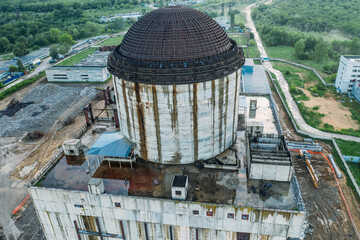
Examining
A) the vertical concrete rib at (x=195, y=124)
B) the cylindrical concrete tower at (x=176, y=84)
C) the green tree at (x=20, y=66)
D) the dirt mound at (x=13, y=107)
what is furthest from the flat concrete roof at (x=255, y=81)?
the green tree at (x=20, y=66)

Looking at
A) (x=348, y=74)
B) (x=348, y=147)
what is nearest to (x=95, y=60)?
(x=348, y=74)

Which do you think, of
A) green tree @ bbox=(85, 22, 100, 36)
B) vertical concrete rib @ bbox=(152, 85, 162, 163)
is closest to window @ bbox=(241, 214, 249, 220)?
vertical concrete rib @ bbox=(152, 85, 162, 163)

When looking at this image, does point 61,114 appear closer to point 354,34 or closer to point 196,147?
point 196,147

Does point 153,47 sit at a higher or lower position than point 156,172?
higher

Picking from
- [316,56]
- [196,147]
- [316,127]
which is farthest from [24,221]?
[316,56]

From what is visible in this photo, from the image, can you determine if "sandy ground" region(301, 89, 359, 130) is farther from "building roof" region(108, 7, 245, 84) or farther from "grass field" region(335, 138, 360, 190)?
"building roof" region(108, 7, 245, 84)

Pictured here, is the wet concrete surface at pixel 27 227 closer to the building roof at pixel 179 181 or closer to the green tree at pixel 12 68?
the building roof at pixel 179 181

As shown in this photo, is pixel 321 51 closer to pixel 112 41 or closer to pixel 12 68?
pixel 112 41

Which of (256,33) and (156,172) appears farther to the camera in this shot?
(256,33)
